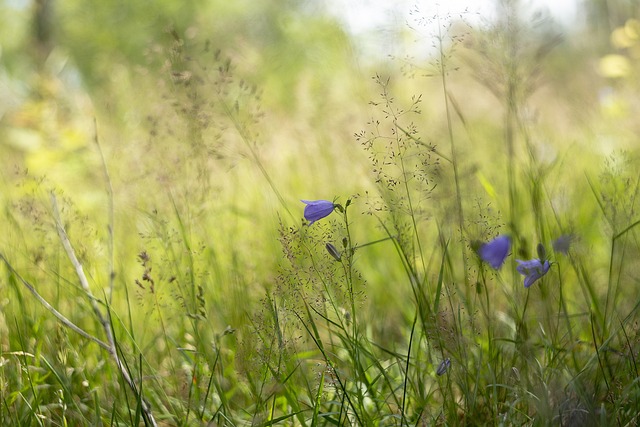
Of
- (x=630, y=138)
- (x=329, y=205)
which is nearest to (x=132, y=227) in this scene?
(x=329, y=205)

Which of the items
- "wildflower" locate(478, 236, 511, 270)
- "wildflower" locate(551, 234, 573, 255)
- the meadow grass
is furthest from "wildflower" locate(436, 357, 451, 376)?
"wildflower" locate(551, 234, 573, 255)

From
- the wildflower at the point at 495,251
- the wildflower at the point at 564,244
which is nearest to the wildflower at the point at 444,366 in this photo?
the wildflower at the point at 495,251

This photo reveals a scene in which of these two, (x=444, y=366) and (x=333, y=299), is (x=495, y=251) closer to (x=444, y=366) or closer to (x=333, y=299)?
(x=444, y=366)

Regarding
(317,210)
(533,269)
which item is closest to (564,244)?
(533,269)

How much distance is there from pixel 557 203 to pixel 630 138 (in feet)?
6.17

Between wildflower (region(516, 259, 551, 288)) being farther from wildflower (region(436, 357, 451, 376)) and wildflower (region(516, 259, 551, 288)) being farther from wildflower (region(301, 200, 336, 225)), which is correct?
wildflower (region(301, 200, 336, 225))

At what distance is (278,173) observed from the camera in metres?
4.23

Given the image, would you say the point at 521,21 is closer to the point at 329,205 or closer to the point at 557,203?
the point at 329,205

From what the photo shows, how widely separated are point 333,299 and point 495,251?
1.80 feet

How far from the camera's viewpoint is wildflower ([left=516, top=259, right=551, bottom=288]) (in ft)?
4.32

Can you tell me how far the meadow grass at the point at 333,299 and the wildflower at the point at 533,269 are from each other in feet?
0.14

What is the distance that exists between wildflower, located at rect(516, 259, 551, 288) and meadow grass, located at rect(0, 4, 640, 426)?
0.14ft

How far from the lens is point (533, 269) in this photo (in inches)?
54.2

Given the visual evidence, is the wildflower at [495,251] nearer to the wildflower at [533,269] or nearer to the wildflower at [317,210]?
the wildflower at [533,269]
